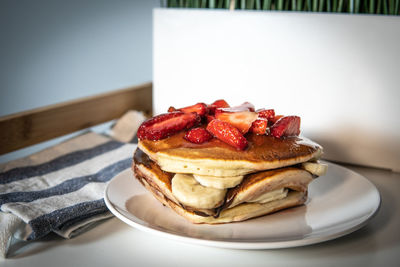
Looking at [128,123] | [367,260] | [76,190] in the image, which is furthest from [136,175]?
[128,123]

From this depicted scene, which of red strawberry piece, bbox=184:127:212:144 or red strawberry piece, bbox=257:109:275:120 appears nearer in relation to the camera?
red strawberry piece, bbox=184:127:212:144

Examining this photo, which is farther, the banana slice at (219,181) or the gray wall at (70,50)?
the gray wall at (70,50)

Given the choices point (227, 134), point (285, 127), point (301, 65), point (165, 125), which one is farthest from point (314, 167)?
point (301, 65)

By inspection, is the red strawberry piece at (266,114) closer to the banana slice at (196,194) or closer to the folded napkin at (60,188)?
the banana slice at (196,194)

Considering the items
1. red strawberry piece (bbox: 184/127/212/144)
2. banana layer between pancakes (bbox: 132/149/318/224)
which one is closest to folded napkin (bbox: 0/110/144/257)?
banana layer between pancakes (bbox: 132/149/318/224)

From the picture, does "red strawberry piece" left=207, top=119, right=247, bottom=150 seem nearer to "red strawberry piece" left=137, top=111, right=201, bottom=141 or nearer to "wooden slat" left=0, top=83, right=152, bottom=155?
"red strawberry piece" left=137, top=111, right=201, bottom=141

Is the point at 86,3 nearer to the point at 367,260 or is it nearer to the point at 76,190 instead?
the point at 76,190

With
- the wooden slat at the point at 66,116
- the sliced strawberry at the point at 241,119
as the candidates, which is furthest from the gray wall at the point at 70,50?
the sliced strawberry at the point at 241,119
